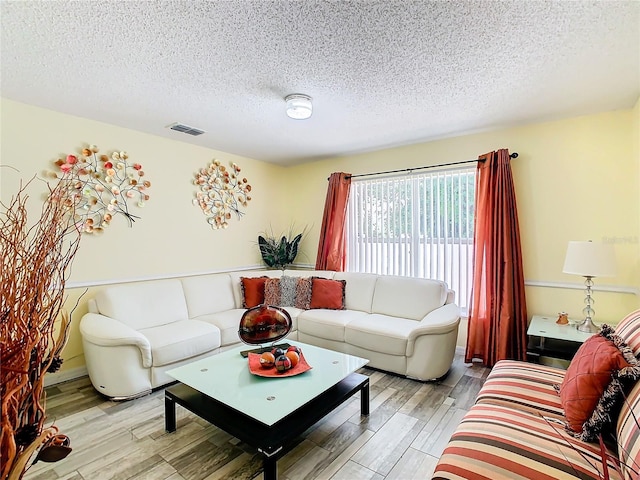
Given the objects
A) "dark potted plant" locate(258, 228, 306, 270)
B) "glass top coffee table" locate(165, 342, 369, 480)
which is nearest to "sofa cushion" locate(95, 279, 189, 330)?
"glass top coffee table" locate(165, 342, 369, 480)

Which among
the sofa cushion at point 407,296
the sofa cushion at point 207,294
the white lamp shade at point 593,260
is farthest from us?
the sofa cushion at point 207,294

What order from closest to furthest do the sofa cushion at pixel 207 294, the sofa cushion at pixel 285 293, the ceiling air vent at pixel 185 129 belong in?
the ceiling air vent at pixel 185 129 < the sofa cushion at pixel 207 294 < the sofa cushion at pixel 285 293

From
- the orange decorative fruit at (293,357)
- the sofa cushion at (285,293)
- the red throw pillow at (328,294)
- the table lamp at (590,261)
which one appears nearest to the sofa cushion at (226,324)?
the sofa cushion at (285,293)

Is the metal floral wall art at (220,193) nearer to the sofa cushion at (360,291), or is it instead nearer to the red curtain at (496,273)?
the sofa cushion at (360,291)

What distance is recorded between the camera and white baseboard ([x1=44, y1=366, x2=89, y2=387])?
280cm

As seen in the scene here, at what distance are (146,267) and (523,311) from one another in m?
3.91

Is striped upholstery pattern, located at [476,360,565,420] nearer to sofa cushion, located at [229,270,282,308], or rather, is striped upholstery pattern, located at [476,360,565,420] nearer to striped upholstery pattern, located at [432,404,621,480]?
striped upholstery pattern, located at [432,404,621,480]

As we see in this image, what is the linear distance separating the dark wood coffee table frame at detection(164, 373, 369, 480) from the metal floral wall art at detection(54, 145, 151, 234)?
6.32ft

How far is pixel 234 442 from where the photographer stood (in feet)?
6.70

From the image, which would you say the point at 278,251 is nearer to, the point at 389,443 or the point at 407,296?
the point at 407,296

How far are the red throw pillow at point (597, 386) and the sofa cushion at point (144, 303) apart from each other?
3.25 metres

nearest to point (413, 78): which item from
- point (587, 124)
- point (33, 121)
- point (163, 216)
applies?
point (587, 124)

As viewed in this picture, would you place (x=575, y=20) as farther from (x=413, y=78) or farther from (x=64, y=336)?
(x=64, y=336)

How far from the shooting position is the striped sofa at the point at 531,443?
1153 mm
